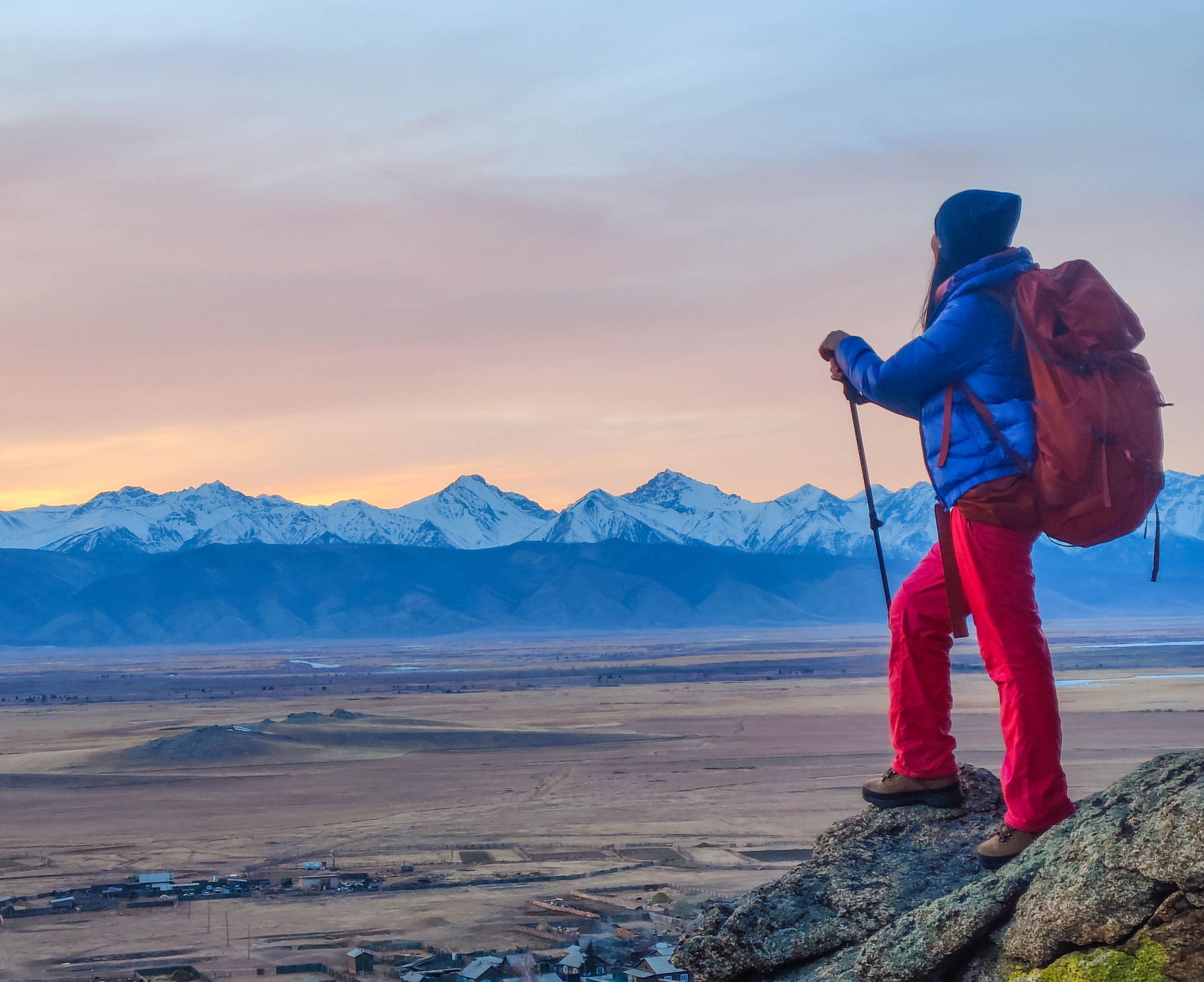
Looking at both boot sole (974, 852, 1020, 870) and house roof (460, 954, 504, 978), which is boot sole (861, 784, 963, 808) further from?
house roof (460, 954, 504, 978)

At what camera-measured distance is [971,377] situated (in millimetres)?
3715

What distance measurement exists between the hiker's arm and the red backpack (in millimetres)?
189

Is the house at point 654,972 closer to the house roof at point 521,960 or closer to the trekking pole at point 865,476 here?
the house roof at point 521,960

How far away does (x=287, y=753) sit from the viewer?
44.9m

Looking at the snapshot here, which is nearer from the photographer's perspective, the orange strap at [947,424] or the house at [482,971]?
the orange strap at [947,424]

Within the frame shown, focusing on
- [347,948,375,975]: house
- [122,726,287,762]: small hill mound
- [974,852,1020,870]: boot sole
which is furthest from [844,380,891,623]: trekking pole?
[122,726,287,762]: small hill mound

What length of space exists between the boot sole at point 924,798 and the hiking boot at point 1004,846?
464 mm

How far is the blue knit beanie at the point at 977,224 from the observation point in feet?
13.1

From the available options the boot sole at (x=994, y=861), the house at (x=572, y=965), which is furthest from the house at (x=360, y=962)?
the boot sole at (x=994, y=861)

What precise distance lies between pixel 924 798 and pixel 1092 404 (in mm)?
1631

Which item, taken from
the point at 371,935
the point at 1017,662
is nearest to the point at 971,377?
the point at 1017,662

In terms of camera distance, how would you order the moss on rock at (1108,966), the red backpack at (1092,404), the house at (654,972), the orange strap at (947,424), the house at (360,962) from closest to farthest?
the moss on rock at (1108,966), the red backpack at (1092,404), the orange strap at (947,424), the house at (654,972), the house at (360,962)

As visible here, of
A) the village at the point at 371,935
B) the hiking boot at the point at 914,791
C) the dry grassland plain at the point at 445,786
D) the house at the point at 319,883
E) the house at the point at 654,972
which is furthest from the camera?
the house at the point at 319,883

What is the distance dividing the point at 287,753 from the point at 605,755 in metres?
11.2
